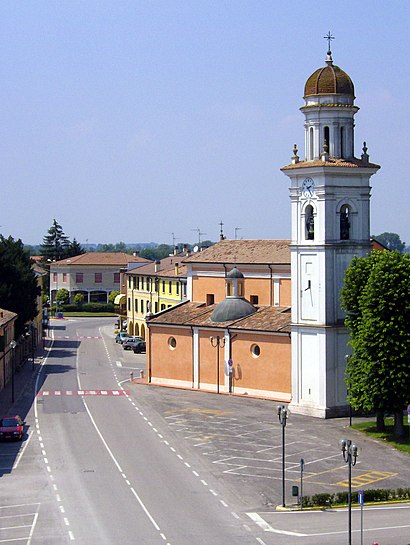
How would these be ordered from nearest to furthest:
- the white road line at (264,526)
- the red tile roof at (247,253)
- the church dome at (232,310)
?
the white road line at (264,526) < the church dome at (232,310) < the red tile roof at (247,253)

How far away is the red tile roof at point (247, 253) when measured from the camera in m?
73.7

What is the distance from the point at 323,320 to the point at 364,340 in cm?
675

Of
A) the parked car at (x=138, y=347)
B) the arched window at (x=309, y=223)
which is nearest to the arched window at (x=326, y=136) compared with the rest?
the arched window at (x=309, y=223)

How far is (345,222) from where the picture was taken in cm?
6153

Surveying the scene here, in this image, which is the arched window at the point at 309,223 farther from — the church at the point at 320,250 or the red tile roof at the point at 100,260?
the red tile roof at the point at 100,260

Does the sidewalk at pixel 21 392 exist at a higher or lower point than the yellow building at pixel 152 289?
lower

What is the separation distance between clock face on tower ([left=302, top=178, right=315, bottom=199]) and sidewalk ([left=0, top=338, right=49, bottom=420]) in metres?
21.6

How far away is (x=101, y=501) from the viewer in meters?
40.4

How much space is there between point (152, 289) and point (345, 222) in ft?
155

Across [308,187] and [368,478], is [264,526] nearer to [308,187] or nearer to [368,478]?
[368,478]

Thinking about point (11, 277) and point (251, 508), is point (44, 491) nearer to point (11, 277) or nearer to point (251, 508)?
point (251, 508)

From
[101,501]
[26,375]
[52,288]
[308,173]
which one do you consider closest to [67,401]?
[26,375]

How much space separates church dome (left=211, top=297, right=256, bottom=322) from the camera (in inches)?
2803

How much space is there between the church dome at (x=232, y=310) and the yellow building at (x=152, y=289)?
84.6 feet
